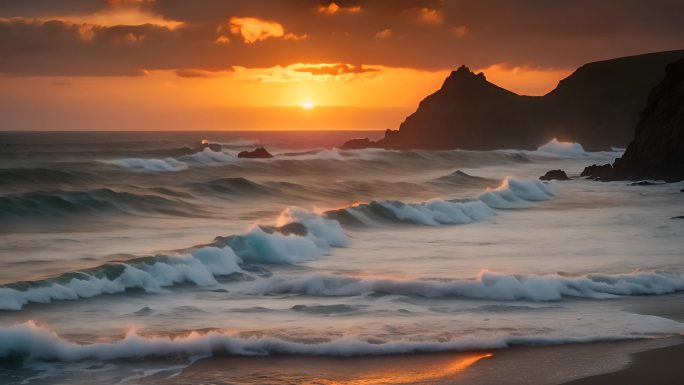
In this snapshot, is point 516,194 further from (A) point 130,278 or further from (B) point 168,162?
(A) point 130,278

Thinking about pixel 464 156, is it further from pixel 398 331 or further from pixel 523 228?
pixel 398 331

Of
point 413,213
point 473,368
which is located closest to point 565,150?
point 413,213

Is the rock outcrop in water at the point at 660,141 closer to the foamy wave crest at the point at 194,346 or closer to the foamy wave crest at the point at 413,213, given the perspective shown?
the foamy wave crest at the point at 413,213

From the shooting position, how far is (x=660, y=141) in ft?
163

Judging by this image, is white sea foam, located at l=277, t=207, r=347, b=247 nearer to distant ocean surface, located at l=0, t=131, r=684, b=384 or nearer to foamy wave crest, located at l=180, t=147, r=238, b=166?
distant ocean surface, located at l=0, t=131, r=684, b=384

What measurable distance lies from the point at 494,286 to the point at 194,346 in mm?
6362

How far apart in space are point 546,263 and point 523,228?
29.7 ft

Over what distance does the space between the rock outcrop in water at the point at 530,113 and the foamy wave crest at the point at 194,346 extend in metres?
111

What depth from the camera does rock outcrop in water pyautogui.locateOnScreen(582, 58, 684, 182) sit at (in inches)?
1892

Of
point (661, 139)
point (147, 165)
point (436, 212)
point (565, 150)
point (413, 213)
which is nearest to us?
point (413, 213)

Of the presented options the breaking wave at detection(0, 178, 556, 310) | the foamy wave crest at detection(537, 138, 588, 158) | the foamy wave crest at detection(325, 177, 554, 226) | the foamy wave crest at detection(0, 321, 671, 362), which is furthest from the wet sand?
the foamy wave crest at detection(537, 138, 588, 158)

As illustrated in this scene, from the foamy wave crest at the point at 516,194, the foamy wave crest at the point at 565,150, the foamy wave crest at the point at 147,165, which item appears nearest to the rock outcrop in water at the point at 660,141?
the foamy wave crest at the point at 516,194

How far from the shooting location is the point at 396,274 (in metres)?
18.6

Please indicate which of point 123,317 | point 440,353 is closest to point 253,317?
point 123,317
